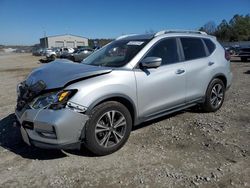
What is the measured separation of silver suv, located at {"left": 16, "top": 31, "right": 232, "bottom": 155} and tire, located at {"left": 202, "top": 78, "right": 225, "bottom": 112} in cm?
4

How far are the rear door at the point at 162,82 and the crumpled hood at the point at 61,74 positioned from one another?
672 mm

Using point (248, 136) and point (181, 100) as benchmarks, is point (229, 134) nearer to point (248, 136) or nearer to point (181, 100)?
point (248, 136)

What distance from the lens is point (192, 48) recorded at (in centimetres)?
544

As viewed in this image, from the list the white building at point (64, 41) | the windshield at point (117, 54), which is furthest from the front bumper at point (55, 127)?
the white building at point (64, 41)

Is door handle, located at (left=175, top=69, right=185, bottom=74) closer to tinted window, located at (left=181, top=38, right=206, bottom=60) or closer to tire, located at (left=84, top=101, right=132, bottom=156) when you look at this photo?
tinted window, located at (left=181, top=38, right=206, bottom=60)

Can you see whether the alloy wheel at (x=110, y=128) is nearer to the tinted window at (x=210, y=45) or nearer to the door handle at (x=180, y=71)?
the door handle at (x=180, y=71)

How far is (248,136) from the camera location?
4648mm

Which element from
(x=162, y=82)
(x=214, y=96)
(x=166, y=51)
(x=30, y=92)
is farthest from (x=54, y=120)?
(x=214, y=96)

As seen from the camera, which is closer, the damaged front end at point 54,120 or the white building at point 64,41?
the damaged front end at point 54,120

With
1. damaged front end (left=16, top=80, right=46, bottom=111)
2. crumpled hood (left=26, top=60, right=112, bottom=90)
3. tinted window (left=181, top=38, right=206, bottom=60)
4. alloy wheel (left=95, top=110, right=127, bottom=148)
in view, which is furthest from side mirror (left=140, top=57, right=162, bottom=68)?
damaged front end (left=16, top=80, right=46, bottom=111)

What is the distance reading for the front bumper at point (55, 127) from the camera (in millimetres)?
3531

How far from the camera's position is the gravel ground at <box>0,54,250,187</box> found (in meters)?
3.37

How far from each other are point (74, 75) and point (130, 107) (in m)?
1.02

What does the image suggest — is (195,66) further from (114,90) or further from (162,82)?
(114,90)
